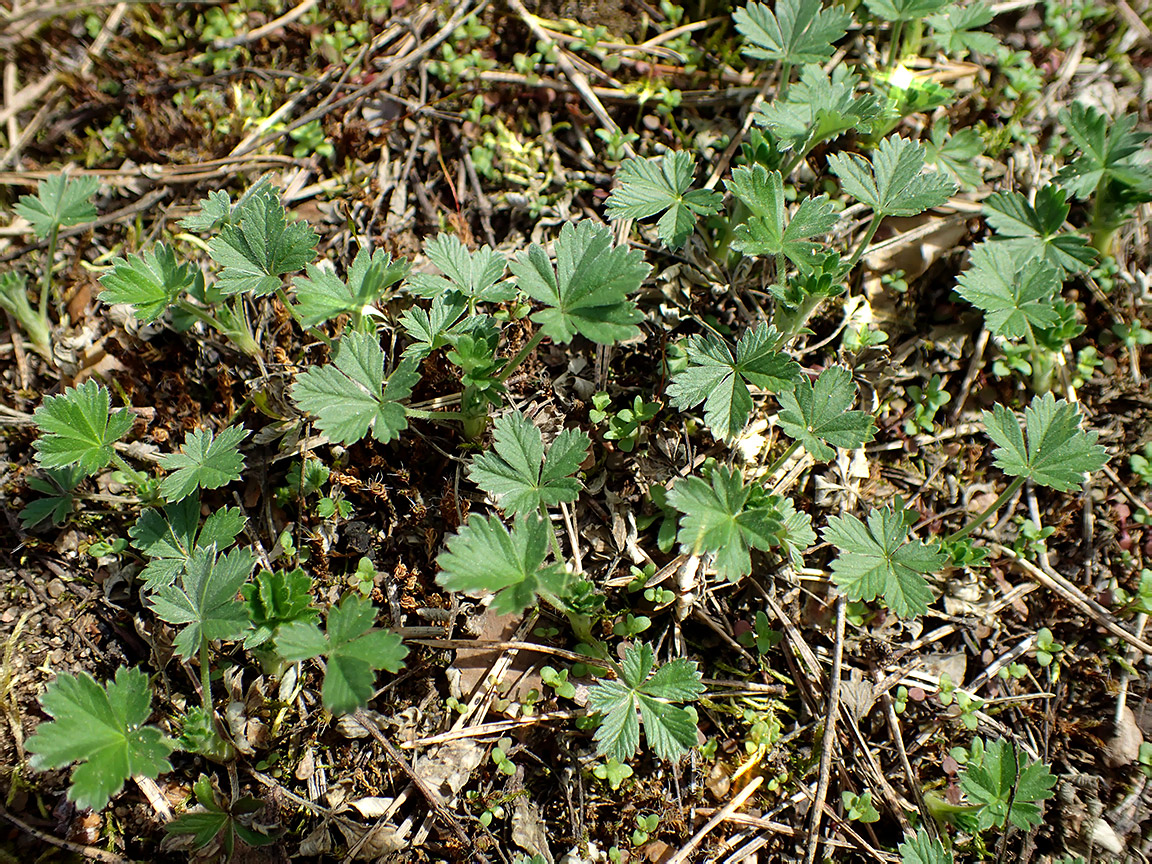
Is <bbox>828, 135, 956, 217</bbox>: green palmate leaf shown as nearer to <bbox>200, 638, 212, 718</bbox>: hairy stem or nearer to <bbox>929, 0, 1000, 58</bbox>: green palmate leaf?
<bbox>929, 0, 1000, 58</bbox>: green palmate leaf

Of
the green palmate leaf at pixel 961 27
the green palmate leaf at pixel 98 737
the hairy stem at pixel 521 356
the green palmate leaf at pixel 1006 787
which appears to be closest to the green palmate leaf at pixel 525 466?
the hairy stem at pixel 521 356

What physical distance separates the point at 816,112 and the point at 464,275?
133 centimetres

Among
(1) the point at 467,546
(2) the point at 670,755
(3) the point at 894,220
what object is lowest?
(2) the point at 670,755

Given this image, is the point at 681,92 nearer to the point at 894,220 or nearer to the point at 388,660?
the point at 894,220

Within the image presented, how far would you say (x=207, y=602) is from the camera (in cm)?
216

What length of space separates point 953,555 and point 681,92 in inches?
84.5

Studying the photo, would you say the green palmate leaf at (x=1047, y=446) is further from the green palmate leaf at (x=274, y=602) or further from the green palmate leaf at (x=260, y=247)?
the green palmate leaf at (x=260, y=247)

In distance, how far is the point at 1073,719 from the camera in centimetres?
249

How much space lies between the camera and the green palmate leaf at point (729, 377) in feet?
7.42

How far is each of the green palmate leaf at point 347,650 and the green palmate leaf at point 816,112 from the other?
2.06 m

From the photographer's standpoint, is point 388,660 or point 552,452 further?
point 552,452

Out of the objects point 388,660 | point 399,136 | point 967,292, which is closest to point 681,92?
point 399,136

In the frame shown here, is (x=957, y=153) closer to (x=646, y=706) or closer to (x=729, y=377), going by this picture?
(x=729, y=377)

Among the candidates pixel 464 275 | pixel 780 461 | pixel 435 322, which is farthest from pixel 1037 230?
pixel 435 322
